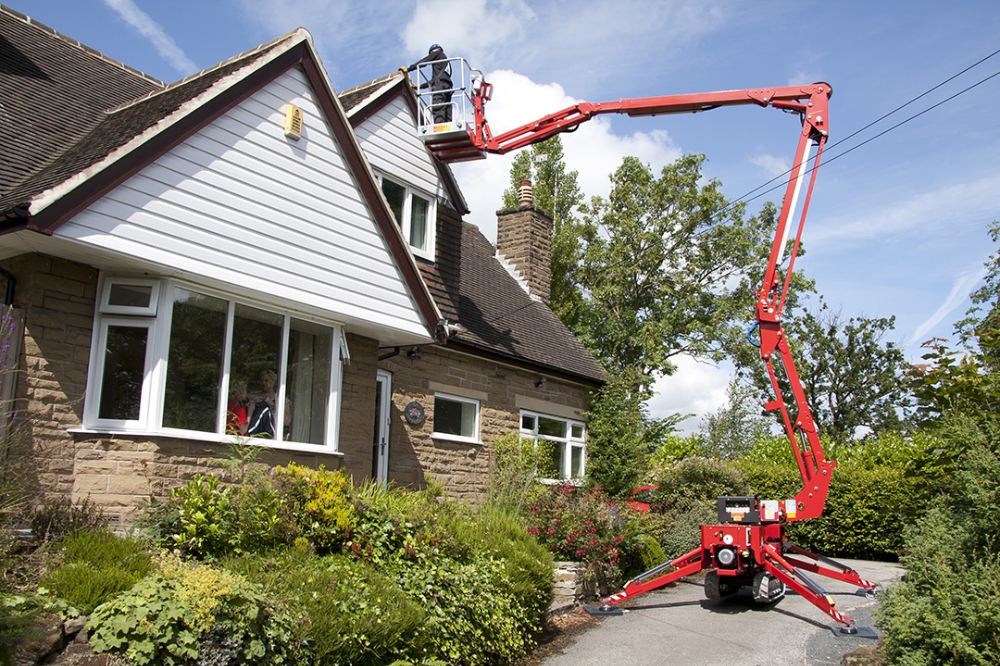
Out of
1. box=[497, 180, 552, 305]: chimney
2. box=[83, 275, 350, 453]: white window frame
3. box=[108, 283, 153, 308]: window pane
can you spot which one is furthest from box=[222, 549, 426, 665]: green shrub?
box=[497, 180, 552, 305]: chimney

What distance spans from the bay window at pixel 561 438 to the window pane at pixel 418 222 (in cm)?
422

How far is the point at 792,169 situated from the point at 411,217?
20.3 feet

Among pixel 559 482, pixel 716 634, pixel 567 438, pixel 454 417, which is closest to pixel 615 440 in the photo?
pixel 567 438

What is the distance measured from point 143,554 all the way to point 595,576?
667 centimetres

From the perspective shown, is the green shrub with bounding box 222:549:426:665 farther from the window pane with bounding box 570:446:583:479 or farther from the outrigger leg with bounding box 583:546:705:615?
the window pane with bounding box 570:446:583:479

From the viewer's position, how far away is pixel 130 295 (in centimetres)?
841

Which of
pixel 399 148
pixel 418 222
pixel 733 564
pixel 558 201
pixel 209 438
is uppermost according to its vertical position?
pixel 558 201

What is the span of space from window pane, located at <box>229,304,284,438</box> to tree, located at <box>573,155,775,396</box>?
23387 mm

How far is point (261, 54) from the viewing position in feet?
32.6

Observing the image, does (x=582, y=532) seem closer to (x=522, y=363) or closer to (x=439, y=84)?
(x=522, y=363)

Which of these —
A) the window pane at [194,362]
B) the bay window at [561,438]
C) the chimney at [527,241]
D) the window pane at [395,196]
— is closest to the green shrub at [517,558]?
the window pane at [194,362]

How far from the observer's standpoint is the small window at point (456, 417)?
13.7 m

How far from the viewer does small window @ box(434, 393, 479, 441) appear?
13.7 metres

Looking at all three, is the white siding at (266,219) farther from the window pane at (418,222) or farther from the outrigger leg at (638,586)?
the outrigger leg at (638,586)
